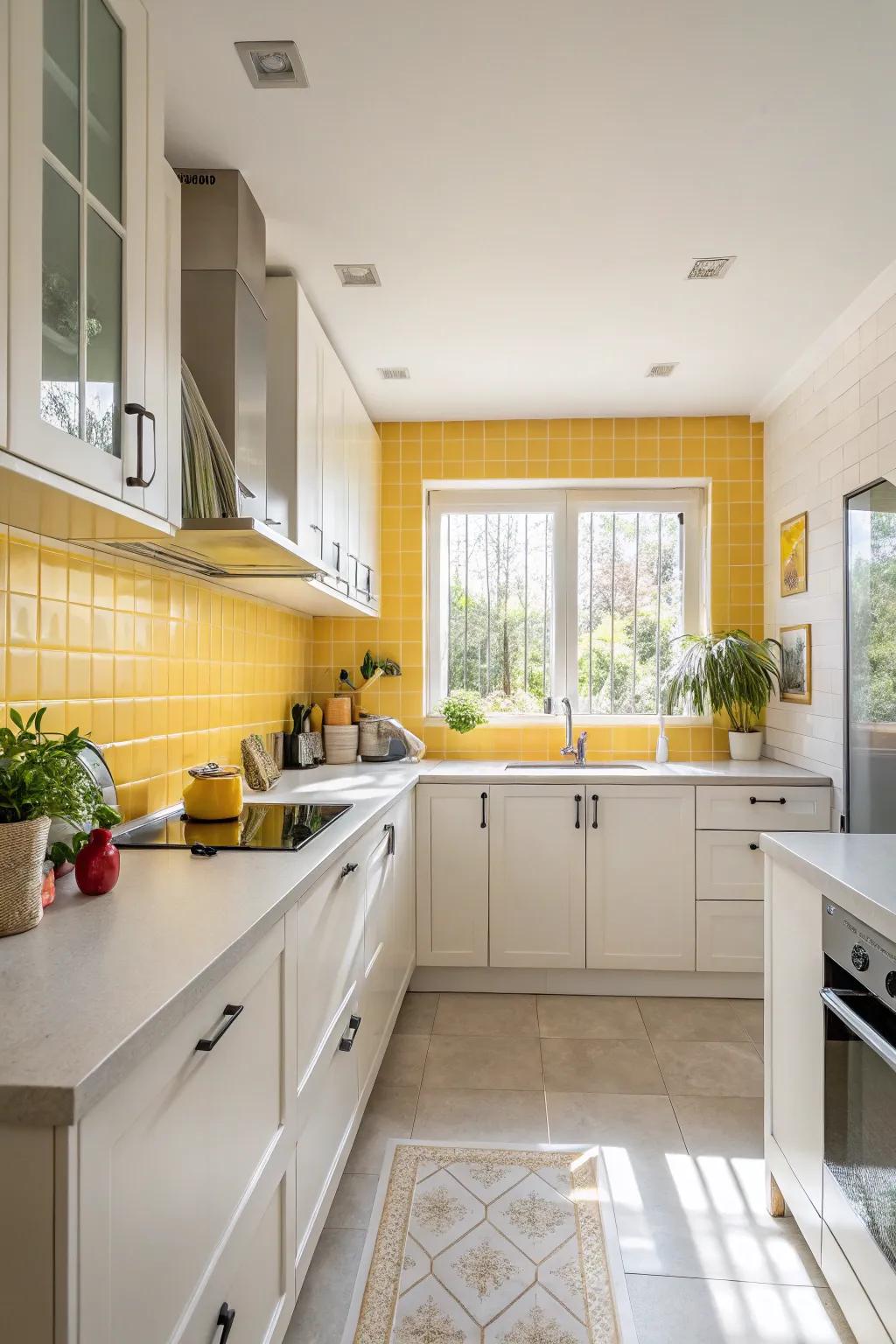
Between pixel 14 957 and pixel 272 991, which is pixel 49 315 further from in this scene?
pixel 272 991

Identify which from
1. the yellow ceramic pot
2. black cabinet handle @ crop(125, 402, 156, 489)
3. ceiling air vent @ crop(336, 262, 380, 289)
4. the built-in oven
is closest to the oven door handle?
the built-in oven

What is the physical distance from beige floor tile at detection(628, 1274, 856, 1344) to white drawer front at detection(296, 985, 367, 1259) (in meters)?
0.68

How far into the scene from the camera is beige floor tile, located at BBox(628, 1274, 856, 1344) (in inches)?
60.7

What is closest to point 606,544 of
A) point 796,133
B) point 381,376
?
point 381,376

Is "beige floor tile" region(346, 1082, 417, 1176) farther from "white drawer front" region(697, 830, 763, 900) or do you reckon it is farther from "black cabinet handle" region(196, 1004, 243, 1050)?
"white drawer front" region(697, 830, 763, 900)

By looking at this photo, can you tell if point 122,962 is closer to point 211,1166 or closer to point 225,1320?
point 211,1166

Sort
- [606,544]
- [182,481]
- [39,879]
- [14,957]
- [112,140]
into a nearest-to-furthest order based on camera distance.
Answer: [14,957] → [39,879] → [112,140] → [182,481] → [606,544]

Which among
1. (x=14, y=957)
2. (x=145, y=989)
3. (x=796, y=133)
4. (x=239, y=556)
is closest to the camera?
(x=145, y=989)

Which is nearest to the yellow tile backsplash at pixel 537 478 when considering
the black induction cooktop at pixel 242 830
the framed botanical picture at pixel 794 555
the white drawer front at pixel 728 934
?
the framed botanical picture at pixel 794 555

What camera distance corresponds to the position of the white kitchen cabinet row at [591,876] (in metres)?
3.23

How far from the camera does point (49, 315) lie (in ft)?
3.61

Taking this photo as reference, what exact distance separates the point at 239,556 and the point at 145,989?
1326mm

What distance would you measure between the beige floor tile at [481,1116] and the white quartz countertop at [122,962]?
1.05 metres

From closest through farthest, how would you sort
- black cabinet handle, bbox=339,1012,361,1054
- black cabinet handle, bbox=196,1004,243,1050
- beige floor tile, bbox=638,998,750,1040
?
black cabinet handle, bbox=196,1004,243,1050, black cabinet handle, bbox=339,1012,361,1054, beige floor tile, bbox=638,998,750,1040
